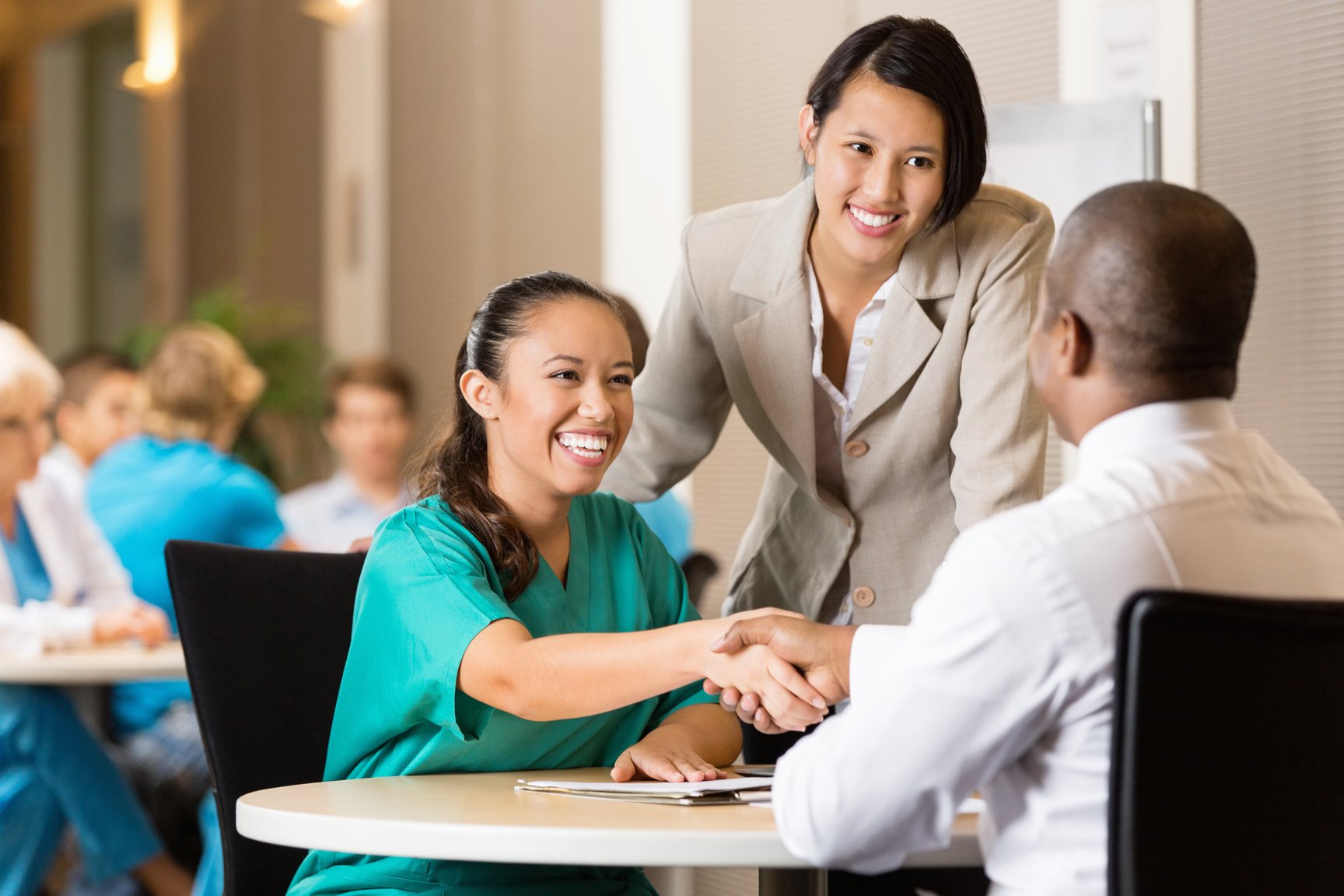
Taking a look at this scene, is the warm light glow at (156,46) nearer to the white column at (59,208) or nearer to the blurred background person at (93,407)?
the white column at (59,208)

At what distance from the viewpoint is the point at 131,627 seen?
10.6 ft

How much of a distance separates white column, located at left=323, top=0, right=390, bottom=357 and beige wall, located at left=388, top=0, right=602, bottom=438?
0.08m

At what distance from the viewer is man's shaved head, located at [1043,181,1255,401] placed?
1.13 metres

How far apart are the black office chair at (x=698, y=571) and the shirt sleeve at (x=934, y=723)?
2069mm

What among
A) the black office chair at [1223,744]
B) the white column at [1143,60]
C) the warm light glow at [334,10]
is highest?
the warm light glow at [334,10]

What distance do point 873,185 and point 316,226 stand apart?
16.0 ft

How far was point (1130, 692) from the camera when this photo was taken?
3.26 ft

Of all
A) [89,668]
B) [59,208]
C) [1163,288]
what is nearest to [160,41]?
[59,208]

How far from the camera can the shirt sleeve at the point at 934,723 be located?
108cm

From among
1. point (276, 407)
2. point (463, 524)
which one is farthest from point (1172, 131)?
point (276, 407)

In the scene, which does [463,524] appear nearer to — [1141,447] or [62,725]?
[1141,447]

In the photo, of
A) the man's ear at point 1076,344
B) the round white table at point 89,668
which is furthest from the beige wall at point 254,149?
the man's ear at point 1076,344

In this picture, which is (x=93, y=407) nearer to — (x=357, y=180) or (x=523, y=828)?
(x=357, y=180)

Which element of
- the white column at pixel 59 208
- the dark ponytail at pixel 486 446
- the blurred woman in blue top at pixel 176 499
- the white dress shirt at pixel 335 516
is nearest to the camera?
the dark ponytail at pixel 486 446
